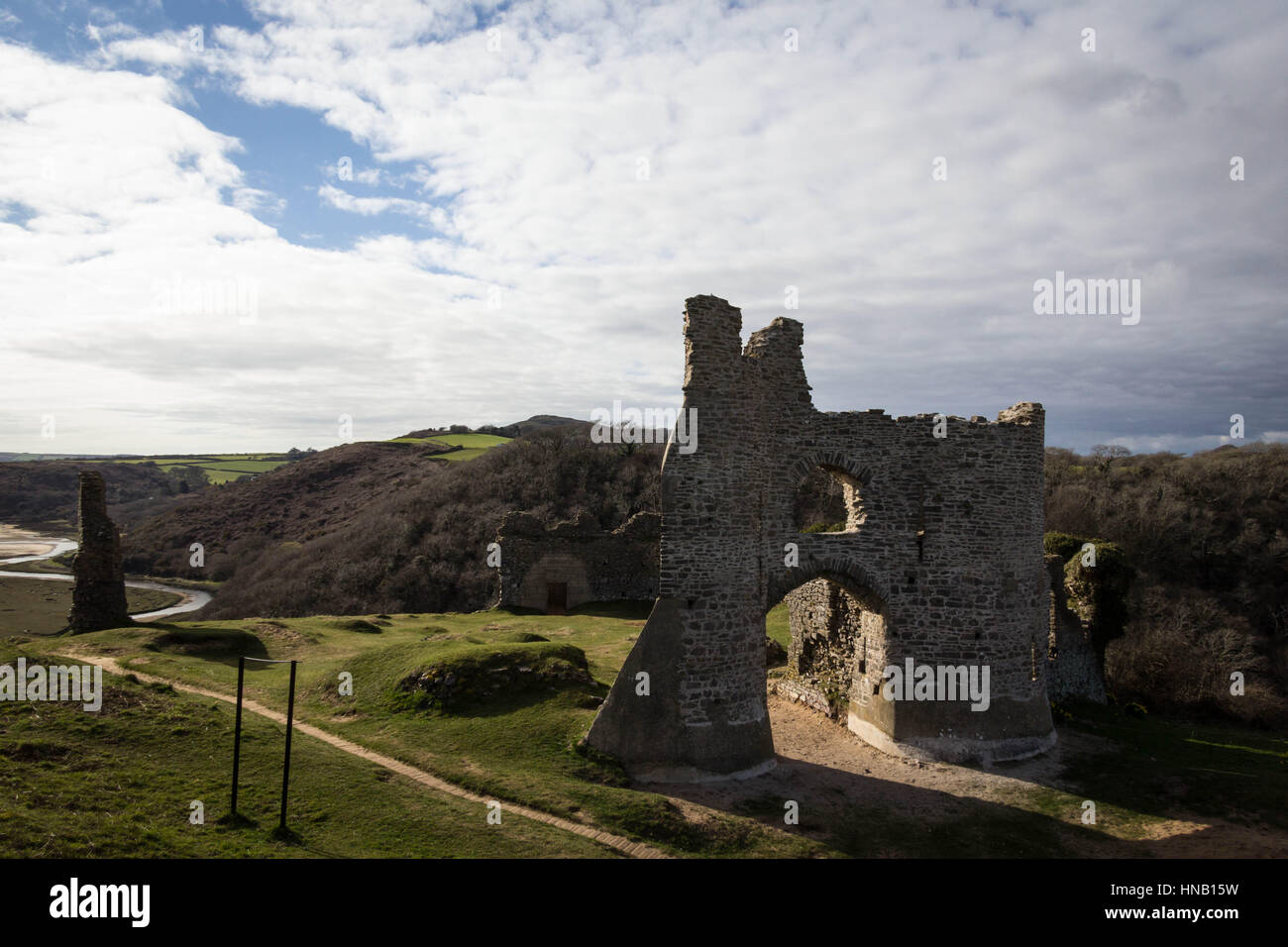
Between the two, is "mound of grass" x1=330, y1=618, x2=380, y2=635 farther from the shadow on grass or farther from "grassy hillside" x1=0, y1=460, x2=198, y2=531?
"grassy hillside" x1=0, y1=460, x2=198, y2=531

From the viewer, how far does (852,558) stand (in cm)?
1609

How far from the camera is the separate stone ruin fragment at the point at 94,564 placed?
2133cm

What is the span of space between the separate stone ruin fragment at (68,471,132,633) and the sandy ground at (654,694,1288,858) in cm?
1906

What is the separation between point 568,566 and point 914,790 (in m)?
22.2

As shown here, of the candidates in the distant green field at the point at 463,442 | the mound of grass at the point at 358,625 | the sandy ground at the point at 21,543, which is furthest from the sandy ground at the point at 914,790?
the sandy ground at the point at 21,543

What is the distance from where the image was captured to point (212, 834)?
920cm

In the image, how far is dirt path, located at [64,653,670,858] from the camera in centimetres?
1102

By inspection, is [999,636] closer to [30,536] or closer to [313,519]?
[313,519]

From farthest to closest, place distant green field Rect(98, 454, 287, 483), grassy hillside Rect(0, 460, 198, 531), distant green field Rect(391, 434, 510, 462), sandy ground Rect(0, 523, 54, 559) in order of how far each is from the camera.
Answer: distant green field Rect(98, 454, 287, 483) → distant green field Rect(391, 434, 510, 462) → grassy hillside Rect(0, 460, 198, 531) → sandy ground Rect(0, 523, 54, 559)

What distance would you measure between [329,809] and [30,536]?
7119 cm

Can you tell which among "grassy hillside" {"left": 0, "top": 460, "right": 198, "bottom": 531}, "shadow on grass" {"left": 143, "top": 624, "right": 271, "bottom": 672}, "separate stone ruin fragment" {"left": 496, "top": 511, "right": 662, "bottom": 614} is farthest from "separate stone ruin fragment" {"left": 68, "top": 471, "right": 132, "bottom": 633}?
"grassy hillside" {"left": 0, "top": 460, "right": 198, "bottom": 531}

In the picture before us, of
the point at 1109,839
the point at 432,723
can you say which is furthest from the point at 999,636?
the point at 432,723

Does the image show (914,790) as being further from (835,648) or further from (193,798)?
(193,798)

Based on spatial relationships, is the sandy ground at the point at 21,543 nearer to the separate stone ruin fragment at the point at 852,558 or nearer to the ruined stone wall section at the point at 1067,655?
the separate stone ruin fragment at the point at 852,558
